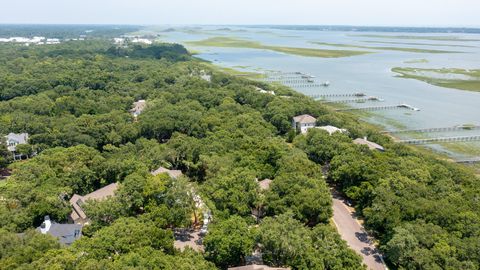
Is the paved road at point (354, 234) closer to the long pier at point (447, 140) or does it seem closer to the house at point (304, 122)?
the house at point (304, 122)

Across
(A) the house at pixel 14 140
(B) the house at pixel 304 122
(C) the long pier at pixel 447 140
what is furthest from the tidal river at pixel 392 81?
(A) the house at pixel 14 140

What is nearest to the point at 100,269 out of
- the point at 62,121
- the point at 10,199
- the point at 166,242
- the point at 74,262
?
the point at 74,262

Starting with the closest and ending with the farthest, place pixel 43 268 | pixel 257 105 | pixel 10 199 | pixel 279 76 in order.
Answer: pixel 43 268
pixel 10 199
pixel 257 105
pixel 279 76

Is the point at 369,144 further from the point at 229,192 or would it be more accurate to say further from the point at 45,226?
the point at 45,226

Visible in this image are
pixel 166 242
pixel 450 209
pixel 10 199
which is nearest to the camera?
pixel 166 242

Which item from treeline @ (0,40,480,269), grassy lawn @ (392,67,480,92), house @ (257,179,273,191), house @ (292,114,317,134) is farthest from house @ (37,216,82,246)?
grassy lawn @ (392,67,480,92)

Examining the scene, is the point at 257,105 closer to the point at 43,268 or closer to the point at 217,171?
the point at 217,171
